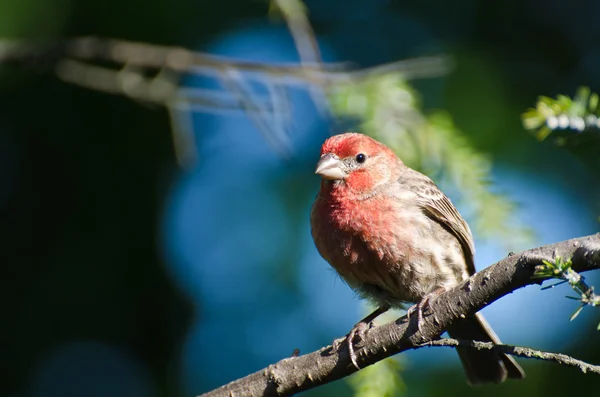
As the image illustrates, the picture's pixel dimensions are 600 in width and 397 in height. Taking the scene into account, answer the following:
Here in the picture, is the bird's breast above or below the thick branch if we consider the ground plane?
above

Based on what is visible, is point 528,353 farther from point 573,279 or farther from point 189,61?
point 189,61

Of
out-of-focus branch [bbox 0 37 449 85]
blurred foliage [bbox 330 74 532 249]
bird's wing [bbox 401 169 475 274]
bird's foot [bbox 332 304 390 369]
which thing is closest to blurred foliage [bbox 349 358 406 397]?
bird's foot [bbox 332 304 390 369]

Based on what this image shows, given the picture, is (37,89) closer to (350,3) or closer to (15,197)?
(15,197)

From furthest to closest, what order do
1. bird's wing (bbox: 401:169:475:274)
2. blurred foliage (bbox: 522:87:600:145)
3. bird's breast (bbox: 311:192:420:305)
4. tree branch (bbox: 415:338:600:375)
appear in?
bird's wing (bbox: 401:169:475:274) < bird's breast (bbox: 311:192:420:305) < blurred foliage (bbox: 522:87:600:145) < tree branch (bbox: 415:338:600:375)

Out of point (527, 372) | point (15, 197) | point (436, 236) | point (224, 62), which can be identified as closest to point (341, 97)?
point (224, 62)

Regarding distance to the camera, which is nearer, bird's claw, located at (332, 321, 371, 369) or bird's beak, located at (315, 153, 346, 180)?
bird's claw, located at (332, 321, 371, 369)

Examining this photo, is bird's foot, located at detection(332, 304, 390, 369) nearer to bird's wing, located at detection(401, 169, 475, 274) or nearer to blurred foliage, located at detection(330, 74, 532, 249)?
blurred foliage, located at detection(330, 74, 532, 249)

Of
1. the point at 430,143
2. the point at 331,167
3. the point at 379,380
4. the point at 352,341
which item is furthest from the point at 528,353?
the point at 331,167

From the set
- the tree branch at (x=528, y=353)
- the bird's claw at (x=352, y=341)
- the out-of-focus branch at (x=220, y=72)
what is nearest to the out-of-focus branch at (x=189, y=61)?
the out-of-focus branch at (x=220, y=72)
